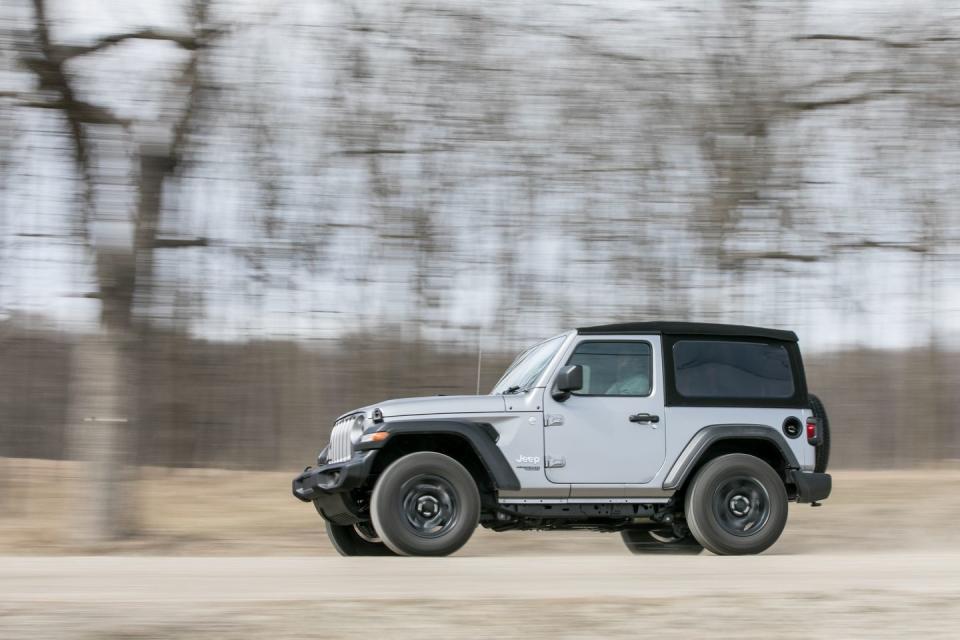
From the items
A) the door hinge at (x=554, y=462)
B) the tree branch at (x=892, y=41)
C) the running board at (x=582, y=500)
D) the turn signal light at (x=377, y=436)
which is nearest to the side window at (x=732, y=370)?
the running board at (x=582, y=500)

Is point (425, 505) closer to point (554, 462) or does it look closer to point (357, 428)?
Result: point (357, 428)

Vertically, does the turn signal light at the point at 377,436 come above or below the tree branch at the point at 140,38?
below

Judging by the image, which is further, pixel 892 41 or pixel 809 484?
pixel 892 41

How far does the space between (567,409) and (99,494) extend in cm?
564

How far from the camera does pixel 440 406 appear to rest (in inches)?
387

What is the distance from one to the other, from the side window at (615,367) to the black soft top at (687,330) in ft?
0.38

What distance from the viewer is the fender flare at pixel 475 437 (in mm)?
9633

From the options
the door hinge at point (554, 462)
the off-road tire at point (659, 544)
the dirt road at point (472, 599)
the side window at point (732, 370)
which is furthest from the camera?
the off-road tire at point (659, 544)

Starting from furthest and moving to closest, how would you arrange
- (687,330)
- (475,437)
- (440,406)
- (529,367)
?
(529,367) < (687,330) < (440,406) < (475,437)

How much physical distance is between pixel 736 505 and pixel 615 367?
1589 millimetres

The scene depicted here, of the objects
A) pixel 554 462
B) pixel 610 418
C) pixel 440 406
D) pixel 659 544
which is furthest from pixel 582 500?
pixel 659 544

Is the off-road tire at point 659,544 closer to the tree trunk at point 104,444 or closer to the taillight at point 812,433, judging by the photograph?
the taillight at point 812,433

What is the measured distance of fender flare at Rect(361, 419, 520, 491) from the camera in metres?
9.63

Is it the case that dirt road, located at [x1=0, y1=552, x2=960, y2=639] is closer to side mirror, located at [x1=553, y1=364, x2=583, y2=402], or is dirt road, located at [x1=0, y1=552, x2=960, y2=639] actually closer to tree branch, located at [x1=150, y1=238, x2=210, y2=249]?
side mirror, located at [x1=553, y1=364, x2=583, y2=402]
